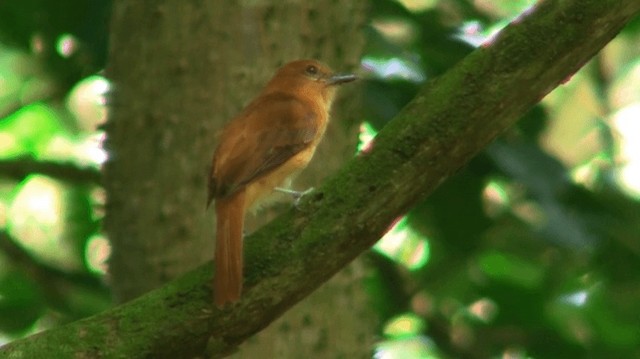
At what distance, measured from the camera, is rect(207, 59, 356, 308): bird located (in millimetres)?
3059

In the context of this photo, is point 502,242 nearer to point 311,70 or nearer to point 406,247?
point 406,247

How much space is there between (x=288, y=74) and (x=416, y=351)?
2338 mm

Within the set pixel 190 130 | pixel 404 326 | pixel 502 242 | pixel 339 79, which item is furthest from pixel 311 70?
pixel 404 326

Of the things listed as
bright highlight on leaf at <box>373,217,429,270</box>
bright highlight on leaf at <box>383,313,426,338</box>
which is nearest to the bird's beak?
bright highlight on leaf at <box>373,217,429,270</box>

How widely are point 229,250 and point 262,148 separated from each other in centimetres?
64

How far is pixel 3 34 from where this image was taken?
5160 mm

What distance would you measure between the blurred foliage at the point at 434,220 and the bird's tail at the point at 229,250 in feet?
4.22

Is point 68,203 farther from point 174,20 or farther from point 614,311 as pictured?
point 614,311

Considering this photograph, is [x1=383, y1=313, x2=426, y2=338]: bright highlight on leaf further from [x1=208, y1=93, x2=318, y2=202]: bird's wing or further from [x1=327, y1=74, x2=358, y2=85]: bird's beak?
[x1=208, y1=93, x2=318, y2=202]: bird's wing

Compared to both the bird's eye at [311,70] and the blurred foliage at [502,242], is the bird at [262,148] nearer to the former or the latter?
the bird's eye at [311,70]

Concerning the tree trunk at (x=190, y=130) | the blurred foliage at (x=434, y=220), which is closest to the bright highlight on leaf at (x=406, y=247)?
the blurred foliage at (x=434, y=220)

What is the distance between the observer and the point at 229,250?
9.73 ft

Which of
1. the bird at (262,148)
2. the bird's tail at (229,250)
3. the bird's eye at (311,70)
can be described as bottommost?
the bird's tail at (229,250)

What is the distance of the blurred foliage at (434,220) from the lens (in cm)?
482
